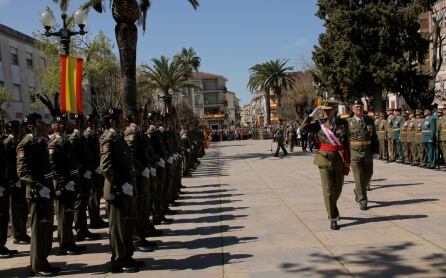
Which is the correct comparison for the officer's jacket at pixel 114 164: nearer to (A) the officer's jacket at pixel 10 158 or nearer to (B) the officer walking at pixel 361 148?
(A) the officer's jacket at pixel 10 158

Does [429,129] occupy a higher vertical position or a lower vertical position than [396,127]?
lower

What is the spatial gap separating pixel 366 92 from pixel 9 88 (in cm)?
2667

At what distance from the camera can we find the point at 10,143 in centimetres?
792

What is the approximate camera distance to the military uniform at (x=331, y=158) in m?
8.13

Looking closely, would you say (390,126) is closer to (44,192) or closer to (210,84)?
(44,192)

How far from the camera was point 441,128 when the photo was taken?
50.5ft

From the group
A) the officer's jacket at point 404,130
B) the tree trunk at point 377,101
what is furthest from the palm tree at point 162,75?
the officer's jacket at point 404,130

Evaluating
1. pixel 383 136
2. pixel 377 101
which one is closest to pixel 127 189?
pixel 383 136

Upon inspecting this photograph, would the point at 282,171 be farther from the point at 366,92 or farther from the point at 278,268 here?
the point at 366,92

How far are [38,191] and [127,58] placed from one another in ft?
45.8

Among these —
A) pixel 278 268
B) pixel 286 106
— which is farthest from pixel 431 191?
pixel 286 106

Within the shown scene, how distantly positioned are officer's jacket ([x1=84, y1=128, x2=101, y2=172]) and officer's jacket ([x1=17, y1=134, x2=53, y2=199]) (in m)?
2.08

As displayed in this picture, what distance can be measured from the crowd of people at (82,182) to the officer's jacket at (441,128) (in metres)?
8.99

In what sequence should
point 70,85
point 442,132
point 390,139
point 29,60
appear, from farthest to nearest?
point 29,60 < point 390,139 < point 442,132 < point 70,85
